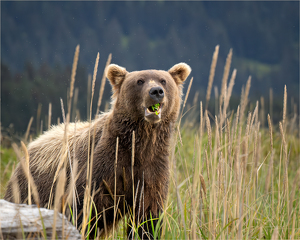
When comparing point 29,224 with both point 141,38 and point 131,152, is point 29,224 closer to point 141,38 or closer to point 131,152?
point 131,152

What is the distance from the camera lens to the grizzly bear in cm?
354

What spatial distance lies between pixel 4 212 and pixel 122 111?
191 centimetres

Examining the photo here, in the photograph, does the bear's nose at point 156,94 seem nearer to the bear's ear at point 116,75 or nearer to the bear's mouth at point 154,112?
the bear's mouth at point 154,112

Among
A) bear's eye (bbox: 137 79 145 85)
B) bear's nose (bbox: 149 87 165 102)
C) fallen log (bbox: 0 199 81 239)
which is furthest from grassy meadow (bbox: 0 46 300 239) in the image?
bear's eye (bbox: 137 79 145 85)

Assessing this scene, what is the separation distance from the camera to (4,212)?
2.14 m

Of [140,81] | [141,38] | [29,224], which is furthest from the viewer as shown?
[141,38]

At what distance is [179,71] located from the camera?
14.6 feet

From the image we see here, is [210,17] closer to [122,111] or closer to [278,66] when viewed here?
[278,66]

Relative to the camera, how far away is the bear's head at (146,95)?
356cm

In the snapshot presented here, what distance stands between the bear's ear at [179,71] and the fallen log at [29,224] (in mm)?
2652

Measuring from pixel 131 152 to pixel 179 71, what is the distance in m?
1.41

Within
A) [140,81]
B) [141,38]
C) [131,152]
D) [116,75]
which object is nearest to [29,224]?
[131,152]

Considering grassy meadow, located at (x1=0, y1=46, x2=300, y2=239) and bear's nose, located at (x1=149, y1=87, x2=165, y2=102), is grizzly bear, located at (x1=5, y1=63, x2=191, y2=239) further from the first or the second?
grassy meadow, located at (x1=0, y1=46, x2=300, y2=239)

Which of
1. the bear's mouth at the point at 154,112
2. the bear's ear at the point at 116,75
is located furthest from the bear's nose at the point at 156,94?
the bear's ear at the point at 116,75
